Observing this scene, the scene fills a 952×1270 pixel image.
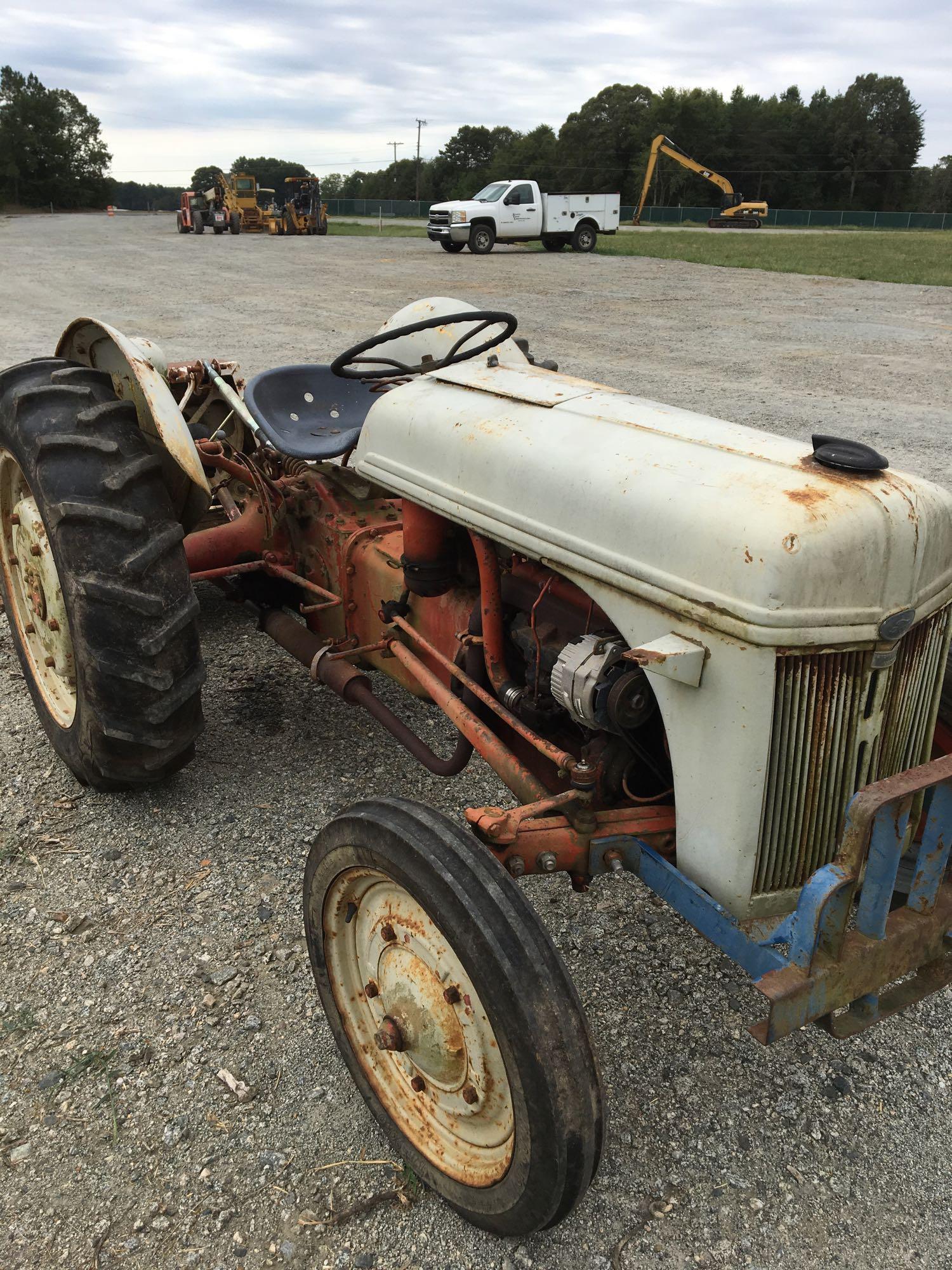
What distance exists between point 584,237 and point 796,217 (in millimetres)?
32499

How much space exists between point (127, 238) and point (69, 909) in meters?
27.7

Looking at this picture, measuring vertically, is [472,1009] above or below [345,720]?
above

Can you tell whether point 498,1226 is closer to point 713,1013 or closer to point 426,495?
point 713,1013

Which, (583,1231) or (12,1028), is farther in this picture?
(12,1028)

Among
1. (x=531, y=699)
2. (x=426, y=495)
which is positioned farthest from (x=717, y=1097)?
(x=426, y=495)

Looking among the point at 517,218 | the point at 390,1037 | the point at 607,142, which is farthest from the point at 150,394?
the point at 607,142

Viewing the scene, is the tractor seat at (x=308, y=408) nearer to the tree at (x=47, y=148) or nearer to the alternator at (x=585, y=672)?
the alternator at (x=585, y=672)

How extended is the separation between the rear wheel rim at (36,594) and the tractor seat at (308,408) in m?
0.76

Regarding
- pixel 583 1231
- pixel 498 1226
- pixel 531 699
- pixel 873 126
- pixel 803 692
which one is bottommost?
pixel 583 1231

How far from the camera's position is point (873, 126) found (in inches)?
2216

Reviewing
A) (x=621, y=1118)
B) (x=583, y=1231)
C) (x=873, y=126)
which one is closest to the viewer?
(x=583, y=1231)

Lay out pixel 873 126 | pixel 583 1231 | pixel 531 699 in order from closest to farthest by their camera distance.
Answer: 1. pixel 583 1231
2. pixel 531 699
3. pixel 873 126

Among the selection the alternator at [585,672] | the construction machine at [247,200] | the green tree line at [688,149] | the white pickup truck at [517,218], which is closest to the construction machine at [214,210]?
the construction machine at [247,200]

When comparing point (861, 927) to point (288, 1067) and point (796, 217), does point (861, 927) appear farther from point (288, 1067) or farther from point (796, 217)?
point (796, 217)
